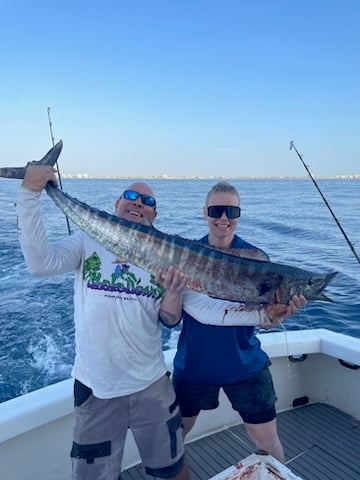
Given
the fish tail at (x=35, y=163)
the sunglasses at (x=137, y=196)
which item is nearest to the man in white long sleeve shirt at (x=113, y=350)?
the fish tail at (x=35, y=163)

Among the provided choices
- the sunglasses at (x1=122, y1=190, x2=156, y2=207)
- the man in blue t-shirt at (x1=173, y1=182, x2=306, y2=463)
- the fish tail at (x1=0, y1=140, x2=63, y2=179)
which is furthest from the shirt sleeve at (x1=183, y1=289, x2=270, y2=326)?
the fish tail at (x1=0, y1=140, x2=63, y2=179)

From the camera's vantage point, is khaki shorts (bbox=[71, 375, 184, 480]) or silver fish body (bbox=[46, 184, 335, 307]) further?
silver fish body (bbox=[46, 184, 335, 307])

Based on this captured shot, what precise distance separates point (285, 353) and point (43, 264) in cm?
258

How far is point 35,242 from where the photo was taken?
211cm

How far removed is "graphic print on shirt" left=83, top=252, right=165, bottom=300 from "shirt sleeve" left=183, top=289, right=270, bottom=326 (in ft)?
0.85

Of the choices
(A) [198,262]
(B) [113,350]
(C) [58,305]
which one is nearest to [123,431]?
(B) [113,350]

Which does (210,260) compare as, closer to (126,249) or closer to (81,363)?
(126,249)

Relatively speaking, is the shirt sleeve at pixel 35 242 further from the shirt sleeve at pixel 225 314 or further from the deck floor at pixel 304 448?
the deck floor at pixel 304 448

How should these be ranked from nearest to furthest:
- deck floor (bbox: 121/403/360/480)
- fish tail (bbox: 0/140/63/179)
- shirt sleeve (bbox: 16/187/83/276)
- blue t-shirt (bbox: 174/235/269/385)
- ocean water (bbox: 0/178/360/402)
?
shirt sleeve (bbox: 16/187/83/276)
fish tail (bbox: 0/140/63/179)
blue t-shirt (bbox: 174/235/269/385)
deck floor (bbox: 121/403/360/480)
ocean water (bbox: 0/178/360/402)

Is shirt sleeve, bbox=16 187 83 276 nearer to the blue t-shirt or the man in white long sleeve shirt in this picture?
the man in white long sleeve shirt

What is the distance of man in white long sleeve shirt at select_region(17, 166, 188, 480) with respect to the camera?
83.9 inches

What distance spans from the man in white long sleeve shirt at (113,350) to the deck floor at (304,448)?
108cm

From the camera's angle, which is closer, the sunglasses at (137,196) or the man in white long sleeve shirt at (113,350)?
the man in white long sleeve shirt at (113,350)

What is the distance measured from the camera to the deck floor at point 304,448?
3213mm
